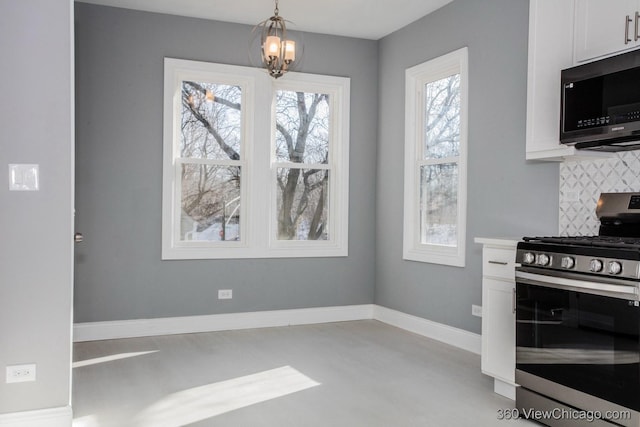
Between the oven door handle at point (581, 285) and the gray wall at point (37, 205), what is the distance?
2438 millimetres

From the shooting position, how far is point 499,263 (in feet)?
11.1

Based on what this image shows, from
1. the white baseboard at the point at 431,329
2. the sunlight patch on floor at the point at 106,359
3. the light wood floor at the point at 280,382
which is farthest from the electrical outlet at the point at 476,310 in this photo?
the sunlight patch on floor at the point at 106,359

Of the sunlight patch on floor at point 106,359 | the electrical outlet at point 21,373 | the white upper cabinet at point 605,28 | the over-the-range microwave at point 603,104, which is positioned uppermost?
the white upper cabinet at point 605,28

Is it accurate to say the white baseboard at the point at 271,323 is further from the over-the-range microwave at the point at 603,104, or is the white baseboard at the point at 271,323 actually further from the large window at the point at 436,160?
the over-the-range microwave at the point at 603,104

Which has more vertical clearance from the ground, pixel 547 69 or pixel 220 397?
pixel 547 69

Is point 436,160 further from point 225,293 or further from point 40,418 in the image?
point 40,418

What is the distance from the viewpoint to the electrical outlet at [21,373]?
2.74m

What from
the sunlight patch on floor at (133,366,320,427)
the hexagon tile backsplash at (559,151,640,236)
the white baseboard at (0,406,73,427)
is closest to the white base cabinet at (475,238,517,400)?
the hexagon tile backsplash at (559,151,640,236)

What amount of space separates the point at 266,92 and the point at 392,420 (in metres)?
3.46

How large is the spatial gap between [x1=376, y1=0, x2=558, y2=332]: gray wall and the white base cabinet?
64cm

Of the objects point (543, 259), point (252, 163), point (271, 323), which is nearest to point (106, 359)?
point (271, 323)

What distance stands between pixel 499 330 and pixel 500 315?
0.29ft

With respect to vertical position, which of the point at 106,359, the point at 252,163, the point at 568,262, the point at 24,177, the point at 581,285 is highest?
the point at 252,163

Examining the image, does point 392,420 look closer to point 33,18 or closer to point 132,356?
point 132,356
